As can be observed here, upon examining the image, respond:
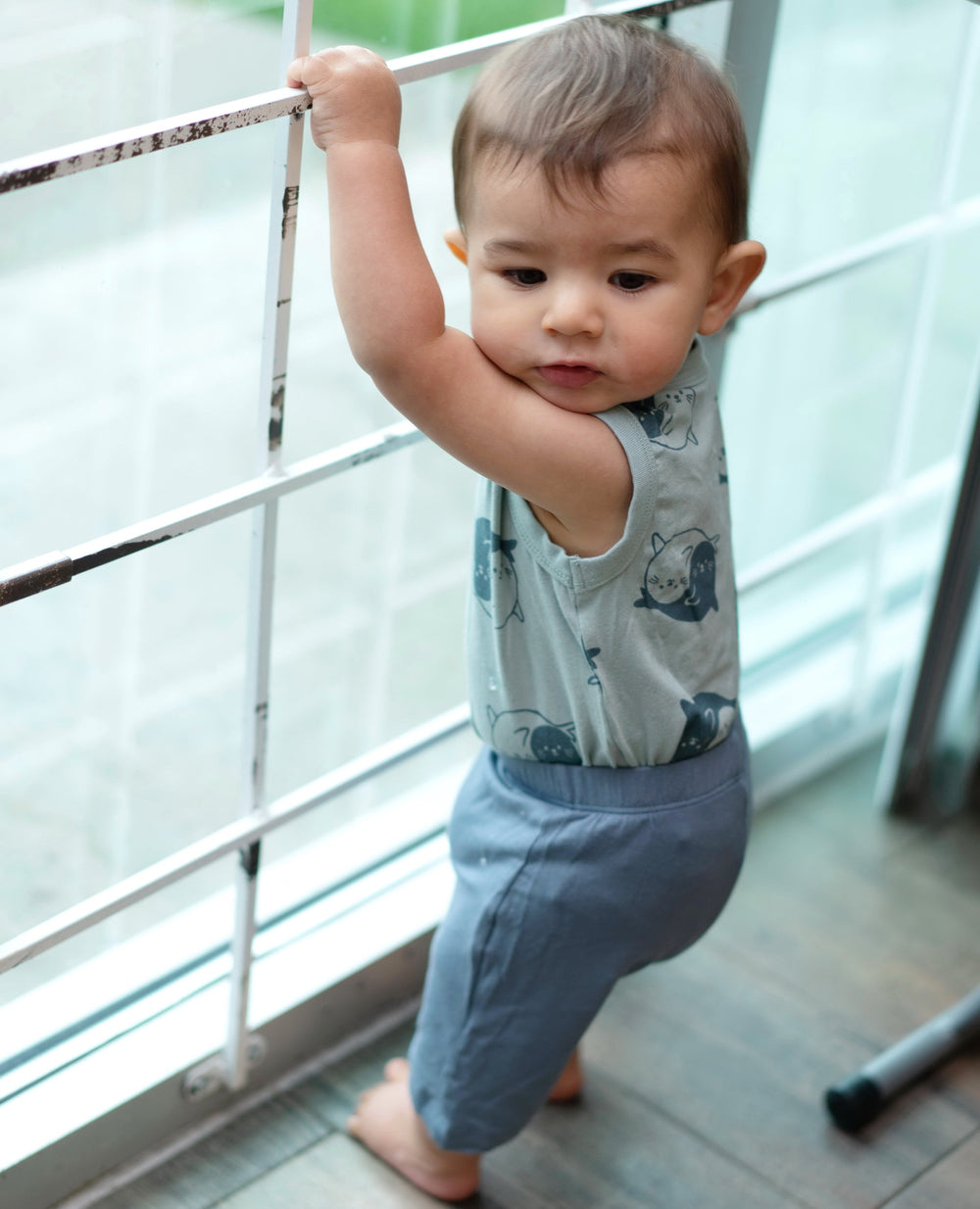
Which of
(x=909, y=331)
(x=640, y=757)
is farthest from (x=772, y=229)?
(x=640, y=757)

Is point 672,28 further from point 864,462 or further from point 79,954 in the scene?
point 79,954

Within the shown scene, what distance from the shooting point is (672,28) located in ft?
3.94

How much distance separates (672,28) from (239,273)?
3.72ft

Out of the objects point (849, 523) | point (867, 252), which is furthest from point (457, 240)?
point (849, 523)

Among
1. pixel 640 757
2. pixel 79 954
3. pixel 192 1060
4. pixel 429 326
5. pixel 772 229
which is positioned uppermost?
pixel 429 326

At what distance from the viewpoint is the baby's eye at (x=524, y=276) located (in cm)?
87

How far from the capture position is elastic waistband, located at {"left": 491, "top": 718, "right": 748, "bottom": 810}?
1.03m

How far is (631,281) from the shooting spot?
0.88 metres

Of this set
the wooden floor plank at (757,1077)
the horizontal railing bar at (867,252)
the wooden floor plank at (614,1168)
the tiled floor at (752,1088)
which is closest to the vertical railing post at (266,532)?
the tiled floor at (752,1088)

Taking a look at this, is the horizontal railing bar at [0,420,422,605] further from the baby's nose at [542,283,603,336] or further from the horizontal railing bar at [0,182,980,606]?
the baby's nose at [542,283,603,336]

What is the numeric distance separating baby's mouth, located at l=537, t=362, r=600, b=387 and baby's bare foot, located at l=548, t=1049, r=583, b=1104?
70 cm

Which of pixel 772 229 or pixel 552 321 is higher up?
pixel 552 321

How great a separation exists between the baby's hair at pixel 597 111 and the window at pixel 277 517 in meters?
0.09

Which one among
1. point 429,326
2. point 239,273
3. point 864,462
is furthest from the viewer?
point 239,273
